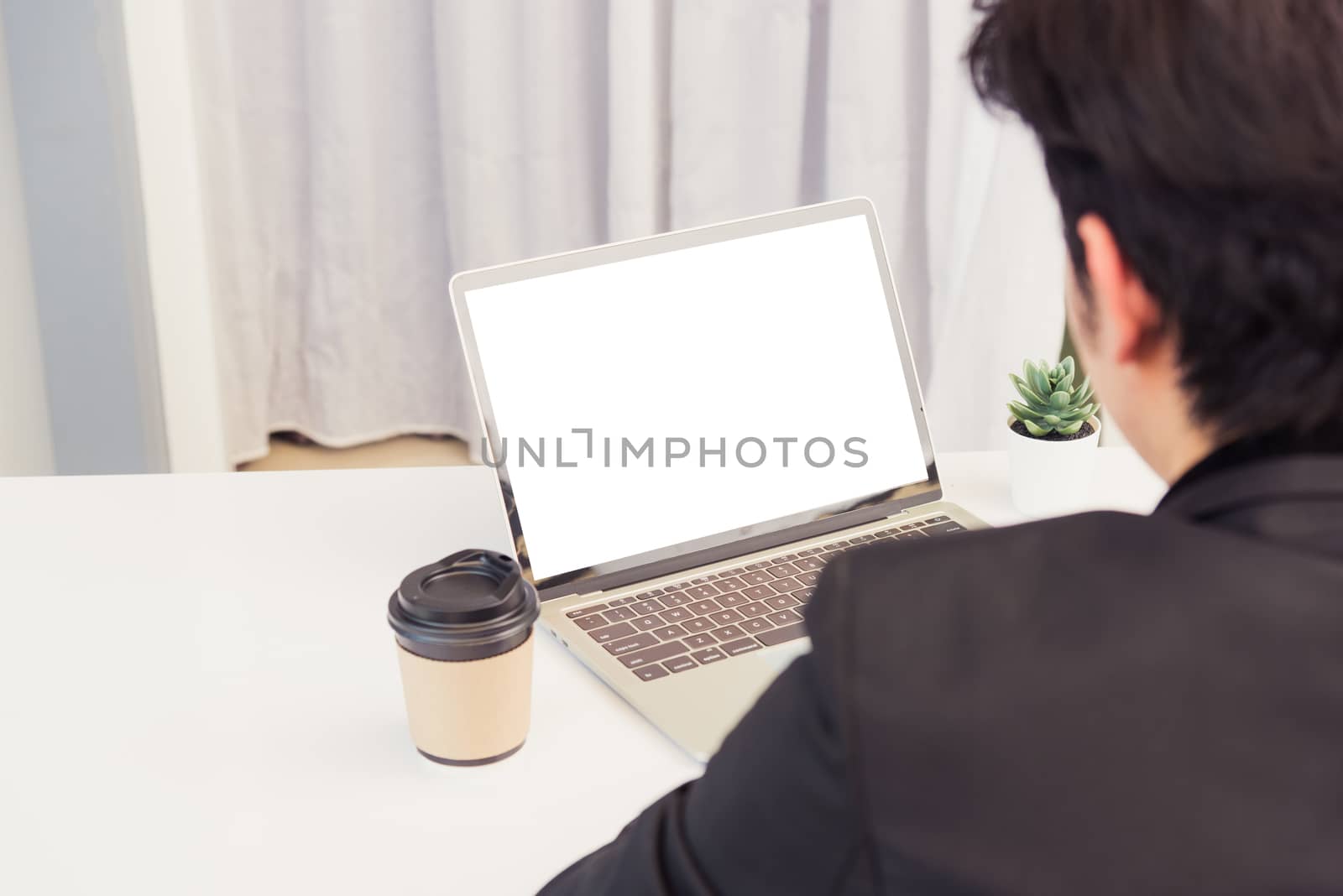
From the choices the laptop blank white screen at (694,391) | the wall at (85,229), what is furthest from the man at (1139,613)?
the wall at (85,229)

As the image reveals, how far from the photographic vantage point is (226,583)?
1.00m

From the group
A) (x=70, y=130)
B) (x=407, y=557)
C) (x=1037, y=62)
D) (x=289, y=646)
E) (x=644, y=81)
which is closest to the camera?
(x=1037, y=62)

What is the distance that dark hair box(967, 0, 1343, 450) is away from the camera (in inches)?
18.9

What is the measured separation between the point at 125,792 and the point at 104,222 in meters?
1.38

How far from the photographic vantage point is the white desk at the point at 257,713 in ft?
2.38

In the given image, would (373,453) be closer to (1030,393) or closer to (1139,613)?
(1030,393)

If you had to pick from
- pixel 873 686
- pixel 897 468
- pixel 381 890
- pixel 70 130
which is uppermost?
pixel 70 130

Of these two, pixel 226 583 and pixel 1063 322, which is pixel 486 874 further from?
pixel 1063 322

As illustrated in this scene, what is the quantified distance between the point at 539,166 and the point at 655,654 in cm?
143

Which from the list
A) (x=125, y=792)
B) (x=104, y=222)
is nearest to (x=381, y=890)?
(x=125, y=792)

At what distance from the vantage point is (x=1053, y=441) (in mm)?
1104

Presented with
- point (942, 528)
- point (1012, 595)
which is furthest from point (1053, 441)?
point (1012, 595)

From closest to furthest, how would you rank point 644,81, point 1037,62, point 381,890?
point 1037,62 → point 381,890 → point 644,81

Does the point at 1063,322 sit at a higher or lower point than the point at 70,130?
lower
